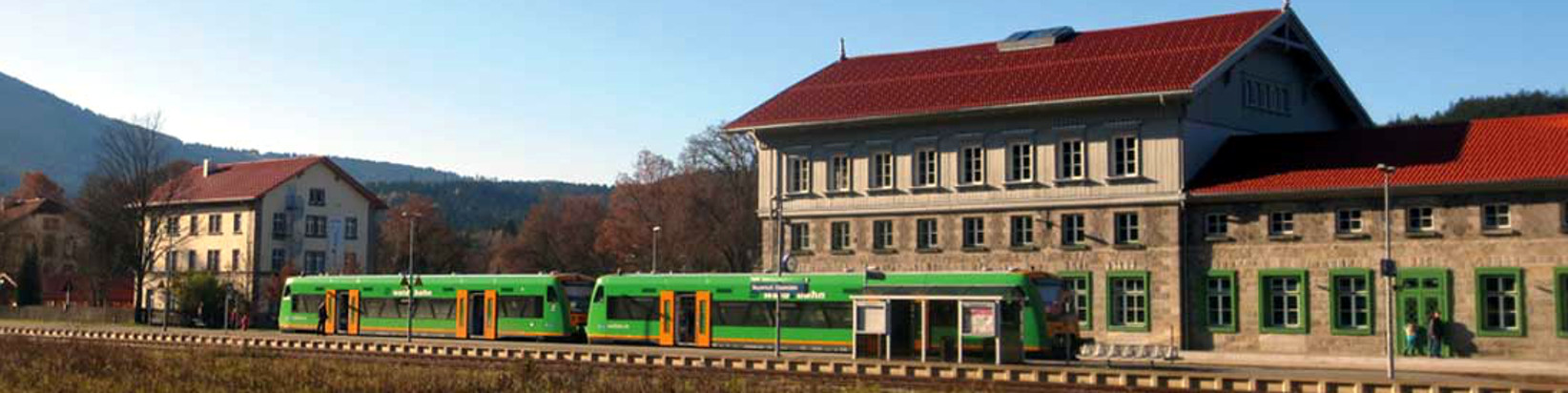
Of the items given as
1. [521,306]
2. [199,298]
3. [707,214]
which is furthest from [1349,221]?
[707,214]

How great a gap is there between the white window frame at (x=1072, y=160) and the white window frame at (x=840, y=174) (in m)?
7.98

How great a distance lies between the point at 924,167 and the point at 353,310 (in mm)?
20097

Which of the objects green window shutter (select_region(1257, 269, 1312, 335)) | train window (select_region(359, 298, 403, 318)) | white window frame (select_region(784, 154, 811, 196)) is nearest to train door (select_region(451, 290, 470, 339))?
train window (select_region(359, 298, 403, 318))

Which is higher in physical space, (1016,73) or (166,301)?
(1016,73)

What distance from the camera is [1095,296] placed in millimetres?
51656

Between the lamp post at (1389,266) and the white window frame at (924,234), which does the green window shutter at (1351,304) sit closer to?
the lamp post at (1389,266)

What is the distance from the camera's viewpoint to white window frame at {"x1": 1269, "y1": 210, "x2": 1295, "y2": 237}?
157 feet

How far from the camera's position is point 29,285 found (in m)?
97.4

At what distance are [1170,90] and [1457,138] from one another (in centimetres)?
784

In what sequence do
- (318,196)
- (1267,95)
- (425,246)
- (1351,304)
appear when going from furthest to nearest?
(425,246) < (318,196) < (1267,95) < (1351,304)

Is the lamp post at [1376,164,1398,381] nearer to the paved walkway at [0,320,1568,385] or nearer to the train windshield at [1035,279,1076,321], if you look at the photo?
the paved walkway at [0,320,1568,385]

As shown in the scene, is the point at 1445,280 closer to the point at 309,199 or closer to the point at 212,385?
the point at 212,385

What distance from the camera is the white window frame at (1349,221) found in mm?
46562

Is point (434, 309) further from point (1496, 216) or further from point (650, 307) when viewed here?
point (1496, 216)
